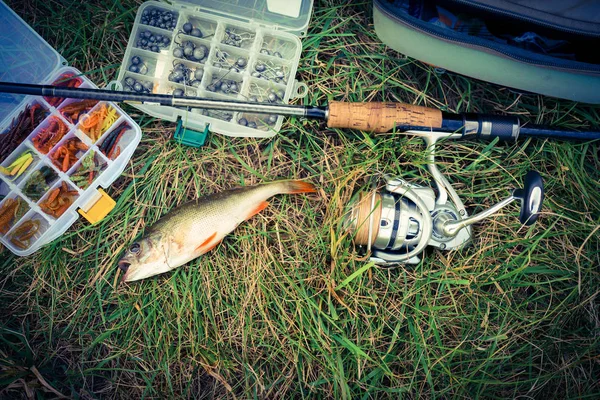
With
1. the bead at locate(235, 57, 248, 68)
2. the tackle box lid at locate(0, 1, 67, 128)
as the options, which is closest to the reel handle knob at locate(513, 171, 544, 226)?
the bead at locate(235, 57, 248, 68)

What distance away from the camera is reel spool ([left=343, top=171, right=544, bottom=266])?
196 cm

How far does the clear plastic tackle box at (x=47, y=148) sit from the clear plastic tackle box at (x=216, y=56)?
265 mm

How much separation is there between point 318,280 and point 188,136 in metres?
1.01

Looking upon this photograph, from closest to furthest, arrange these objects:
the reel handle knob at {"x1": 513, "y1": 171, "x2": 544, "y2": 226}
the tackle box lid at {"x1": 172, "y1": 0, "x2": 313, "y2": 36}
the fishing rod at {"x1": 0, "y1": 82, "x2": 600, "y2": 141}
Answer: the reel handle knob at {"x1": 513, "y1": 171, "x2": 544, "y2": 226}
the fishing rod at {"x1": 0, "y1": 82, "x2": 600, "y2": 141}
the tackle box lid at {"x1": 172, "y1": 0, "x2": 313, "y2": 36}

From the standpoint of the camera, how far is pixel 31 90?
76.1 inches

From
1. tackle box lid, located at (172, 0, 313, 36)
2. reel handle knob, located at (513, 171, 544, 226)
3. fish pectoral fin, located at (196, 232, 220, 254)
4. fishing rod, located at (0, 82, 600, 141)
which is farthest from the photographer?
tackle box lid, located at (172, 0, 313, 36)

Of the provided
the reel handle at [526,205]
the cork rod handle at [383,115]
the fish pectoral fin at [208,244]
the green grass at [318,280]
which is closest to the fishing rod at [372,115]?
the cork rod handle at [383,115]

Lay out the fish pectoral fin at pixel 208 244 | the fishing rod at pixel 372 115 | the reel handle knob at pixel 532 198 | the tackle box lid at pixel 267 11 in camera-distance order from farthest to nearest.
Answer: the tackle box lid at pixel 267 11 < the fish pectoral fin at pixel 208 244 < the fishing rod at pixel 372 115 < the reel handle knob at pixel 532 198

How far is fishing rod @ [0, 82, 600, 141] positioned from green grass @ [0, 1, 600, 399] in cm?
18

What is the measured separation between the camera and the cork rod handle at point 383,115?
2004mm

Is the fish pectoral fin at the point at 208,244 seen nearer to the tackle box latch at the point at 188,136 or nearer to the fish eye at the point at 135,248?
the fish eye at the point at 135,248

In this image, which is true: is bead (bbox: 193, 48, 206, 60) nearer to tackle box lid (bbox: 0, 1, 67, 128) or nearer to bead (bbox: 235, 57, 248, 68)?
bead (bbox: 235, 57, 248, 68)

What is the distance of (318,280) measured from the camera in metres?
2.22

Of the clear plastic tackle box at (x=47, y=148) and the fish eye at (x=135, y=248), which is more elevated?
the clear plastic tackle box at (x=47, y=148)
